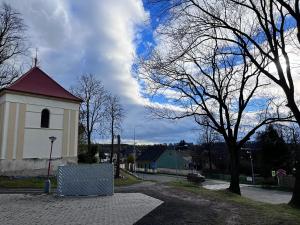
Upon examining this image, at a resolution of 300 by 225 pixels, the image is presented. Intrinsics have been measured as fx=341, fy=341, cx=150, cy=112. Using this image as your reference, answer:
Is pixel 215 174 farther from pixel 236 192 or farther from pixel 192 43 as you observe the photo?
pixel 192 43

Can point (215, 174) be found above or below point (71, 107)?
below

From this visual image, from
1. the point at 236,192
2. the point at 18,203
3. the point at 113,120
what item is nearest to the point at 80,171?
the point at 18,203

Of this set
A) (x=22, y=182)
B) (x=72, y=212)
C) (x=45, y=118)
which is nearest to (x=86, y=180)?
(x=72, y=212)

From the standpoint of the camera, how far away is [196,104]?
25891mm

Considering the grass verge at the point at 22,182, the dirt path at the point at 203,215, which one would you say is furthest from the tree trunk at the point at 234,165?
the grass verge at the point at 22,182

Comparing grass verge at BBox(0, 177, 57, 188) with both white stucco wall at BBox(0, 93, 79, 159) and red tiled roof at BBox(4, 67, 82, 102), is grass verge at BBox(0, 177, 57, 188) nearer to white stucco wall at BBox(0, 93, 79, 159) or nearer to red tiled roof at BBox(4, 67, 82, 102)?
white stucco wall at BBox(0, 93, 79, 159)

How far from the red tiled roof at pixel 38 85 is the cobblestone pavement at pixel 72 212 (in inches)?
752

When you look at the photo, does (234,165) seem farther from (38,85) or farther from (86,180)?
(38,85)

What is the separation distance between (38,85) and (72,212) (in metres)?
25.3

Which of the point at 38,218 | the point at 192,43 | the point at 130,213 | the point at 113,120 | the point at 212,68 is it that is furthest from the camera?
the point at 113,120

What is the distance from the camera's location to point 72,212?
13.3 m

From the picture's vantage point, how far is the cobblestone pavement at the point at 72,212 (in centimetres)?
1138

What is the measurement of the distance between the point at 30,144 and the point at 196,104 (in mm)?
17314

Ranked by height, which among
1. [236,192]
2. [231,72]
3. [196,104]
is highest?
[231,72]
